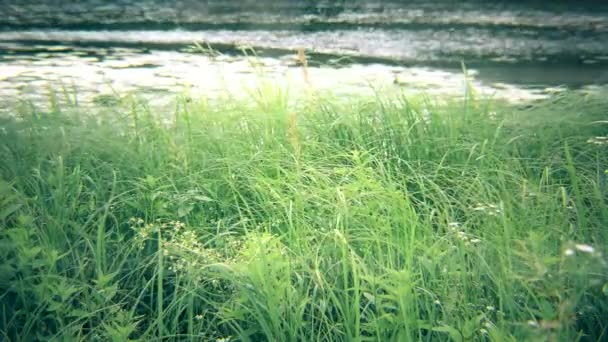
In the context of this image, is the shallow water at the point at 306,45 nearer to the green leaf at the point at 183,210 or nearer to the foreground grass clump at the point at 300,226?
the foreground grass clump at the point at 300,226

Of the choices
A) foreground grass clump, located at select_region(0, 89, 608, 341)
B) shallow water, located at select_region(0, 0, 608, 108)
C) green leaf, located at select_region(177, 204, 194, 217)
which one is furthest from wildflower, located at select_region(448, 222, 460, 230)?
shallow water, located at select_region(0, 0, 608, 108)

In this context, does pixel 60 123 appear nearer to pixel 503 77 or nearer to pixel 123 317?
pixel 123 317

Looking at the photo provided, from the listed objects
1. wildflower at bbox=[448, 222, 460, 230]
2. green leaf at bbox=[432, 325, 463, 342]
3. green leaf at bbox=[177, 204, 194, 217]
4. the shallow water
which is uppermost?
wildflower at bbox=[448, 222, 460, 230]

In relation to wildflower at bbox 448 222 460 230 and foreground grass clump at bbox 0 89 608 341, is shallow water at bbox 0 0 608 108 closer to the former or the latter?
foreground grass clump at bbox 0 89 608 341

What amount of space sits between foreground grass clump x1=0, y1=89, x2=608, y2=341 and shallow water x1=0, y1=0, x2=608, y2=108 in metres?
0.41

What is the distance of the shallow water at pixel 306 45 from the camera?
13.4 ft

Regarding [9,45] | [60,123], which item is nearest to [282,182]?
[60,123]

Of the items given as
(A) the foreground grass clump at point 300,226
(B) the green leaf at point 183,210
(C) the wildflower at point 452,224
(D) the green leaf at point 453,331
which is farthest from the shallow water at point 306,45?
(D) the green leaf at point 453,331

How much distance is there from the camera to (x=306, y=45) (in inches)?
263

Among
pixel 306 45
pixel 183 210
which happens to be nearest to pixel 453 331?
pixel 183 210

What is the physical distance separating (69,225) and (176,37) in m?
5.14

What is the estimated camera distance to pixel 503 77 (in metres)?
4.71

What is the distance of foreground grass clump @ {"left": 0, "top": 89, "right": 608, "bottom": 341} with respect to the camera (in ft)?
5.26

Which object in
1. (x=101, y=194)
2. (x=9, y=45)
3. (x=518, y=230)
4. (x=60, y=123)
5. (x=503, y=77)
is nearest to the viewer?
(x=518, y=230)
